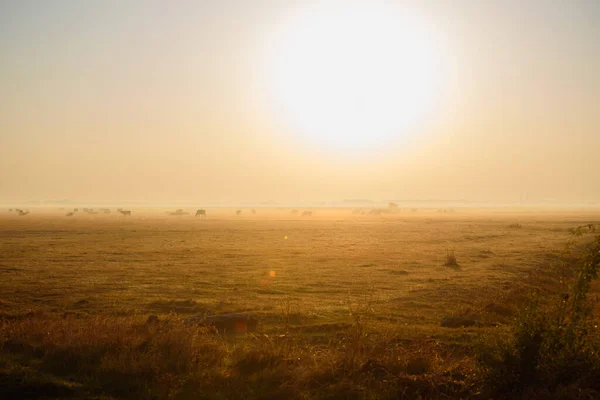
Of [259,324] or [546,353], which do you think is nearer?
[546,353]

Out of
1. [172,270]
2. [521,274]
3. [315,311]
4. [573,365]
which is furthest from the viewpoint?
[172,270]

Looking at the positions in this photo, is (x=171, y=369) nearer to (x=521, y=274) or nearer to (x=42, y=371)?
(x=42, y=371)

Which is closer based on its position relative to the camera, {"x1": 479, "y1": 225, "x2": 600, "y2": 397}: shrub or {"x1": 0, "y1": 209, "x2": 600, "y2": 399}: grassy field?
{"x1": 479, "y1": 225, "x2": 600, "y2": 397}: shrub

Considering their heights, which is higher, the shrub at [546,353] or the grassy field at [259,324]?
the shrub at [546,353]

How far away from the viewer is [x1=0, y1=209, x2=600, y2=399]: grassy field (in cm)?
1025

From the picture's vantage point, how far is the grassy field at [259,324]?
10.2 metres

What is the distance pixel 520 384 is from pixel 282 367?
17.3 ft

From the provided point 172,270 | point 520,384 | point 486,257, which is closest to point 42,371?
point 520,384

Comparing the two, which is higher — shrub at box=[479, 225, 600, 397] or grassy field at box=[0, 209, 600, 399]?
shrub at box=[479, 225, 600, 397]

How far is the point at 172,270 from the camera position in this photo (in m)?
30.8

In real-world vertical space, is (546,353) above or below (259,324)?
above

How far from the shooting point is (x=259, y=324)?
53.0ft

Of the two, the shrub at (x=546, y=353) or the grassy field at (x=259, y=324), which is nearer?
the shrub at (x=546, y=353)

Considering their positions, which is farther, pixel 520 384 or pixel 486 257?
pixel 486 257
